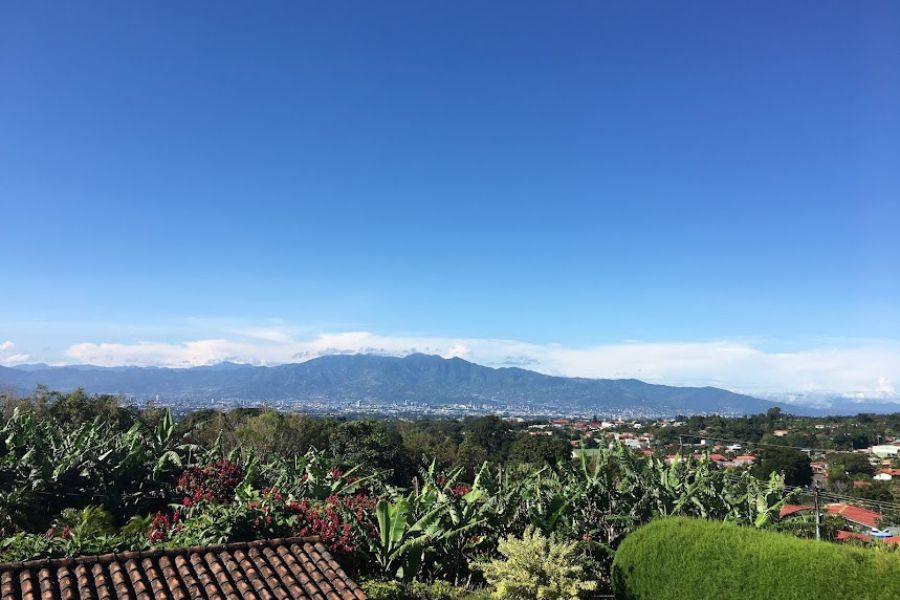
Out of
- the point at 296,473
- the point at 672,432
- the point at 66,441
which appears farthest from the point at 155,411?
the point at 672,432

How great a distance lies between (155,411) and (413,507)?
37905mm

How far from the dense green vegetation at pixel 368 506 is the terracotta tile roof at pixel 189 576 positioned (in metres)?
1.27

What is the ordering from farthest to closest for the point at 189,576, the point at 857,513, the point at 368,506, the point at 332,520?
the point at 857,513, the point at 368,506, the point at 332,520, the point at 189,576

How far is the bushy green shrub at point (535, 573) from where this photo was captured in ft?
23.4

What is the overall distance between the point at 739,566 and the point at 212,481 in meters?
9.48

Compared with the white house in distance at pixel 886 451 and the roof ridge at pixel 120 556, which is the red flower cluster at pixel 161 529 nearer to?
the roof ridge at pixel 120 556

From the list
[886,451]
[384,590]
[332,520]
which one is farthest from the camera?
[886,451]

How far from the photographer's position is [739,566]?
313 inches

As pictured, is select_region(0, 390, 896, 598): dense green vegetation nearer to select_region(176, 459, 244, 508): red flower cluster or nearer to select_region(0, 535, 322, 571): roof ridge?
select_region(176, 459, 244, 508): red flower cluster

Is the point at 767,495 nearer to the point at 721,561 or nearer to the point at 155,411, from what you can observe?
the point at 721,561

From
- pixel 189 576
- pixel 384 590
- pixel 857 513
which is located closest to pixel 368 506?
pixel 384 590

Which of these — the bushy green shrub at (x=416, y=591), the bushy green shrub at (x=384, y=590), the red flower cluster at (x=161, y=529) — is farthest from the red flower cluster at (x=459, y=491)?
the red flower cluster at (x=161, y=529)

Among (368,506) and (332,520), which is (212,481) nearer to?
(368,506)

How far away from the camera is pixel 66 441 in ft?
40.7
